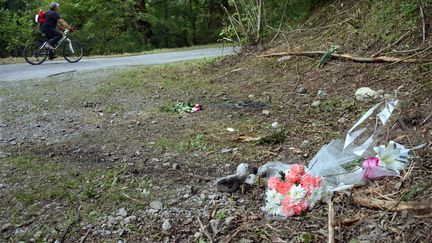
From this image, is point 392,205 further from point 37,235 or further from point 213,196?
point 37,235

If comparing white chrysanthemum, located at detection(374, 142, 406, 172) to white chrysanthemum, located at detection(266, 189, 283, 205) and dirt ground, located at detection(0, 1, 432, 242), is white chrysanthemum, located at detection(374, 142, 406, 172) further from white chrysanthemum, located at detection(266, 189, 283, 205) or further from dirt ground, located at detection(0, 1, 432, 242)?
white chrysanthemum, located at detection(266, 189, 283, 205)

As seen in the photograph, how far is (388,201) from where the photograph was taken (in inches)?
79.9

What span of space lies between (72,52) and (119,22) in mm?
11455

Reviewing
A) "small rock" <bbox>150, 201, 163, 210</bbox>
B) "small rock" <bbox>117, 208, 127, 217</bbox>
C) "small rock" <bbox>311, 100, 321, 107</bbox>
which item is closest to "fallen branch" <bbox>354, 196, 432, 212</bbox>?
"small rock" <bbox>150, 201, 163, 210</bbox>

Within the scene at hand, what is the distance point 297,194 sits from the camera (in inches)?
83.9

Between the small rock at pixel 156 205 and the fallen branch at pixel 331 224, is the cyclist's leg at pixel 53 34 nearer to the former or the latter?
the small rock at pixel 156 205

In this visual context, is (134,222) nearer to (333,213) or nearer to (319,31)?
(333,213)

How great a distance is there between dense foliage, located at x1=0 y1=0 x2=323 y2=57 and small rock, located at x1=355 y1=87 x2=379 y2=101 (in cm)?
1641

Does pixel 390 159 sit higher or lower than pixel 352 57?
lower

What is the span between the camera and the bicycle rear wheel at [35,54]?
9.84m

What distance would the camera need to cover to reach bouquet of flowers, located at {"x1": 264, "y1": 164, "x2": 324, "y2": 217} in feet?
6.98

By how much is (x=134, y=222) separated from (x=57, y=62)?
8.69 meters

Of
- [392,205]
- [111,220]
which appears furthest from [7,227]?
[392,205]

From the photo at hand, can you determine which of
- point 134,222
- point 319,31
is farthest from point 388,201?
point 319,31
